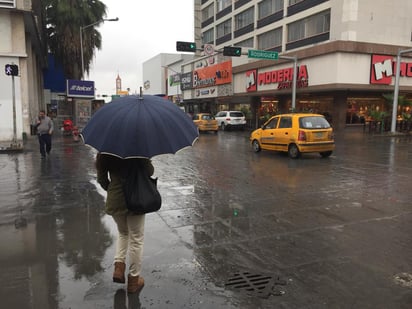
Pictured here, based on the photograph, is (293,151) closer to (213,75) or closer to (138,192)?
(138,192)

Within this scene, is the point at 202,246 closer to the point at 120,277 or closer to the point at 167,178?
the point at 120,277

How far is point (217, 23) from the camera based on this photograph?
50875 mm

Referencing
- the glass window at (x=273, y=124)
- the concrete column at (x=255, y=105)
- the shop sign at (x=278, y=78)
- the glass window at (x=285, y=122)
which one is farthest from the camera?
the concrete column at (x=255, y=105)

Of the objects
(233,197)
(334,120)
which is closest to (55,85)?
(334,120)

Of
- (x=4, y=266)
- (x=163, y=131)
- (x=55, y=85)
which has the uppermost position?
(x=55, y=85)

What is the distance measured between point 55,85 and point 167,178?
3713 centimetres

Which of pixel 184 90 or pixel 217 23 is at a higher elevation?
pixel 217 23

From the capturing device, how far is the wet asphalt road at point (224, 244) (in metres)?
3.70

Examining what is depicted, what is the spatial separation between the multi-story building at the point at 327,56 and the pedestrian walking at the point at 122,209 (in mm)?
22076

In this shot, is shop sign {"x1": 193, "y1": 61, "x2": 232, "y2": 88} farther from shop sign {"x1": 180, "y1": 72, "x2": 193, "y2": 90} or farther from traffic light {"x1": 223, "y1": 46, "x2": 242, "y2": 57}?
traffic light {"x1": 223, "y1": 46, "x2": 242, "y2": 57}

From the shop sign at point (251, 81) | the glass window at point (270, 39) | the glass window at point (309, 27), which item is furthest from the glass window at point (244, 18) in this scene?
the glass window at point (309, 27)

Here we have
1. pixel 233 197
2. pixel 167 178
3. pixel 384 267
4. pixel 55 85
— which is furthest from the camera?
pixel 55 85

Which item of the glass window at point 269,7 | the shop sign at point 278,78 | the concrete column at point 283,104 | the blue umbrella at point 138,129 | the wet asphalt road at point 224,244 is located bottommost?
the wet asphalt road at point 224,244

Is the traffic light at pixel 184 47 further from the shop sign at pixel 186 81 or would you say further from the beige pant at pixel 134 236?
the shop sign at pixel 186 81
